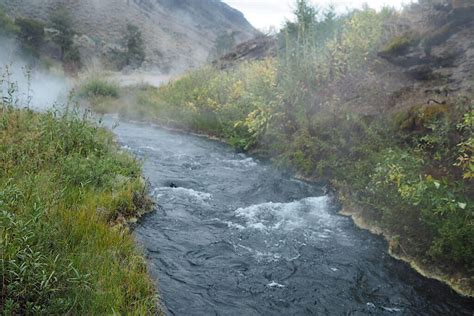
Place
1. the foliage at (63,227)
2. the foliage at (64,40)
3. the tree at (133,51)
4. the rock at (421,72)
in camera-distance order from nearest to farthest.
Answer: the foliage at (63,227), the rock at (421,72), the foliage at (64,40), the tree at (133,51)

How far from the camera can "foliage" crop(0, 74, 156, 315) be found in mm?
3428

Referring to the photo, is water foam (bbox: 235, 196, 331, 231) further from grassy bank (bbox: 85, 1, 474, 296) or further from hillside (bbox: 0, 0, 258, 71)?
hillside (bbox: 0, 0, 258, 71)

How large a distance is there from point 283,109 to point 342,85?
1.73 metres

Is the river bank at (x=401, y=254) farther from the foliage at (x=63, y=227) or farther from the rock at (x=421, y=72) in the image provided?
the rock at (x=421, y=72)

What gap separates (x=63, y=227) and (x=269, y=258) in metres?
2.72

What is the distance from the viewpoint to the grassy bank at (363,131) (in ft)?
19.1

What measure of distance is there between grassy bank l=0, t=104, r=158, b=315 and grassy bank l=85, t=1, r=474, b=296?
396 cm

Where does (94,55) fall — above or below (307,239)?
above

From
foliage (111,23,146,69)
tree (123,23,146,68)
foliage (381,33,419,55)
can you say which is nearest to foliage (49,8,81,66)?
foliage (111,23,146,69)

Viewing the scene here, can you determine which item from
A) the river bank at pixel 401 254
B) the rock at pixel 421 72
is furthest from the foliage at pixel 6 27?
the river bank at pixel 401 254

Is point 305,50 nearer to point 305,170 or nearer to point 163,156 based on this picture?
point 305,170

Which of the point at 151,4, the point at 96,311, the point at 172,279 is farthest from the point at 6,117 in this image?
the point at 151,4

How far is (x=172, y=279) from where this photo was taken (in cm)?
506

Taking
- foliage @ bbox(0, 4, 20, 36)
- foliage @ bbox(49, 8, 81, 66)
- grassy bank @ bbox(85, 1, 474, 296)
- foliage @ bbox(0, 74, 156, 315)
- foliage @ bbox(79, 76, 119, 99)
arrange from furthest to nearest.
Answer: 1. foliage @ bbox(49, 8, 81, 66)
2. foliage @ bbox(0, 4, 20, 36)
3. foliage @ bbox(79, 76, 119, 99)
4. grassy bank @ bbox(85, 1, 474, 296)
5. foliage @ bbox(0, 74, 156, 315)
